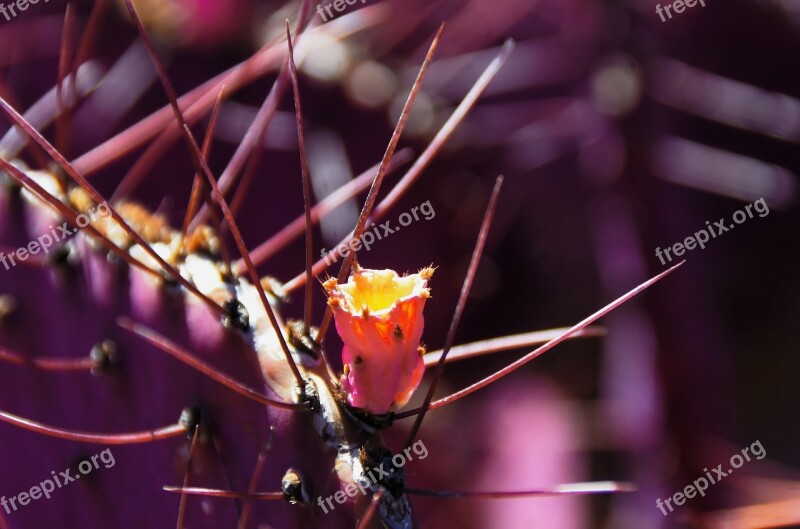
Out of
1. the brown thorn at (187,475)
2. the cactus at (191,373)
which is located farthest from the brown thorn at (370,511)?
the brown thorn at (187,475)

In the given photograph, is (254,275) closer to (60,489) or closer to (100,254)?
(100,254)

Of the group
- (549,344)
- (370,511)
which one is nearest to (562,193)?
(549,344)

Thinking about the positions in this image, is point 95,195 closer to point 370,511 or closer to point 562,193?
point 370,511

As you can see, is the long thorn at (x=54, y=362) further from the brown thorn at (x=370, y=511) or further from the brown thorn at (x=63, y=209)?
the brown thorn at (x=370, y=511)

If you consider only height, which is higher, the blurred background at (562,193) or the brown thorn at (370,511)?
the blurred background at (562,193)

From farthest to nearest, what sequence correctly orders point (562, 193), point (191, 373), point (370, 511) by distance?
point (562, 193) < point (191, 373) < point (370, 511)

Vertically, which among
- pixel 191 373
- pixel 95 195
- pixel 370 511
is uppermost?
pixel 95 195

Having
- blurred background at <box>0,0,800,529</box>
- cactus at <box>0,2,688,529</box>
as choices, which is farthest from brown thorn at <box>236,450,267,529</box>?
blurred background at <box>0,0,800,529</box>
